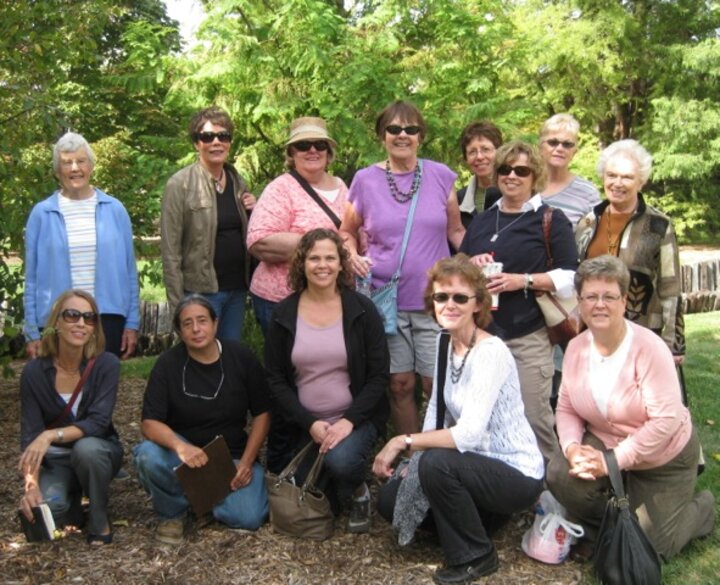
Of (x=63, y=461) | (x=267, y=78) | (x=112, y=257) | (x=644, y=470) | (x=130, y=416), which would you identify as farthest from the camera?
(x=267, y=78)

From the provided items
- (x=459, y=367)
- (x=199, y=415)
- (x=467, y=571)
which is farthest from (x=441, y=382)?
(x=199, y=415)

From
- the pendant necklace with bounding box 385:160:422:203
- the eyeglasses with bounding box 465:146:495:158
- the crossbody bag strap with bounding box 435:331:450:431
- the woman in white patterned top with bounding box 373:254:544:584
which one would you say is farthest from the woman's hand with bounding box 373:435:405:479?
the eyeglasses with bounding box 465:146:495:158

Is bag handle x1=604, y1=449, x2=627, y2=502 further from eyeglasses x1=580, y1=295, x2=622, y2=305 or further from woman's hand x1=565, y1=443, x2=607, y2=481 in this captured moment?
eyeglasses x1=580, y1=295, x2=622, y2=305

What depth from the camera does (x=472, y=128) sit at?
15.1 ft

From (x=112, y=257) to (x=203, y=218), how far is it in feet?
1.81

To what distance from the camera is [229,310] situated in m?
4.63

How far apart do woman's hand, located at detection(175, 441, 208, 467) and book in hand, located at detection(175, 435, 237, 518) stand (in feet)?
0.10

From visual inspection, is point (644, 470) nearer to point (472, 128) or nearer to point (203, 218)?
point (472, 128)

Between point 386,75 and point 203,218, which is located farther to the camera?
point 386,75

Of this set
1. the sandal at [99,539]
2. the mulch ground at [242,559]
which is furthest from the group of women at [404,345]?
the mulch ground at [242,559]

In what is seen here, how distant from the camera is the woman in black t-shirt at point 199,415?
380 centimetres

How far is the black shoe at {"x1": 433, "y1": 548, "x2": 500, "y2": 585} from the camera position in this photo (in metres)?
3.33

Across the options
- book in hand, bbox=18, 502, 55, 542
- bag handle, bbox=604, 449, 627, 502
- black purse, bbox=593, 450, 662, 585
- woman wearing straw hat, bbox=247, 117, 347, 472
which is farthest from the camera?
woman wearing straw hat, bbox=247, 117, 347, 472

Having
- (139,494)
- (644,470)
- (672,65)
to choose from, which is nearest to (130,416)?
(139,494)
